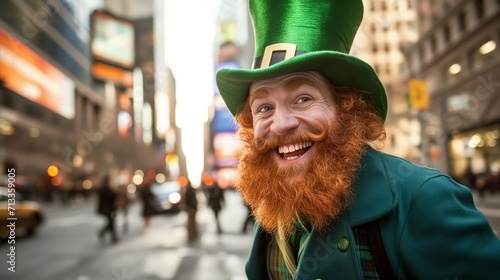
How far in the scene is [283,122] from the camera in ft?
4.97

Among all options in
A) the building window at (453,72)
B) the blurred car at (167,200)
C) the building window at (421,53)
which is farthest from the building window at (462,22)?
the blurred car at (167,200)

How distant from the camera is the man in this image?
1186 mm

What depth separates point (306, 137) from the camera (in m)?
1.49

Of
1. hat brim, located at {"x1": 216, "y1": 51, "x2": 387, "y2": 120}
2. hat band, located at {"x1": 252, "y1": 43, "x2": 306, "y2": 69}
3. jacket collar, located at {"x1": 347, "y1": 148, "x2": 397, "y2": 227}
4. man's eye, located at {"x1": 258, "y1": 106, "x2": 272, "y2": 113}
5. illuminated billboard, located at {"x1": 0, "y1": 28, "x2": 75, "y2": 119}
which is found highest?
illuminated billboard, located at {"x1": 0, "y1": 28, "x2": 75, "y2": 119}

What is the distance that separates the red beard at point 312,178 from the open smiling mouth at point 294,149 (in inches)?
1.1

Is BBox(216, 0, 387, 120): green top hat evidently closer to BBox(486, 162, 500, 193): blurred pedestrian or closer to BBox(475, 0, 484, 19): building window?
BBox(475, 0, 484, 19): building window

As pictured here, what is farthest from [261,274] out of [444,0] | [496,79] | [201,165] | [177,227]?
[201,165]

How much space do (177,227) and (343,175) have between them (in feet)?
41.1

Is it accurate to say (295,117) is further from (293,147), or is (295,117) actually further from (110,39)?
(110,39)

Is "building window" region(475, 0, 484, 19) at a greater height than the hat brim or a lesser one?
greater

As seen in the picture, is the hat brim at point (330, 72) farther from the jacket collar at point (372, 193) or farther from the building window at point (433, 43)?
the building window at point (433, 43)

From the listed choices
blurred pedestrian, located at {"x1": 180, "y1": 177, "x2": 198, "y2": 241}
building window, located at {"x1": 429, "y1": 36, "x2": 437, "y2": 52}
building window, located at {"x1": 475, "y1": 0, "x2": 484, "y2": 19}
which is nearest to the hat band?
blurred pedestrian, located at {"x1": 180, "y1": 177, "x2": 198, "y2": 241}

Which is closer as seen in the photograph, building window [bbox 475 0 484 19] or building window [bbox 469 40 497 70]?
building window [bbox 469 40 497 70]

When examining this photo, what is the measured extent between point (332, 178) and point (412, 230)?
0.34 meters
